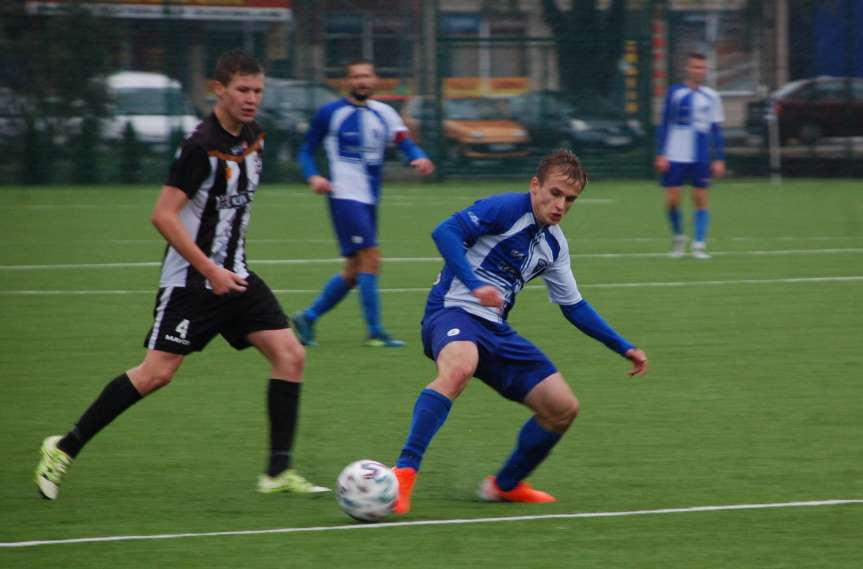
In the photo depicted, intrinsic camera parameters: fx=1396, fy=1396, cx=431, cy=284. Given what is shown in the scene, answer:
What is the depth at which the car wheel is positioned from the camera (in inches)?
1024

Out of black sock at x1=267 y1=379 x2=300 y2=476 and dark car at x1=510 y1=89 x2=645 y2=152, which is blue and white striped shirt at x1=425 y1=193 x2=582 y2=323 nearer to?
black sock at x1=267 y1=379 x2=300 y2=476

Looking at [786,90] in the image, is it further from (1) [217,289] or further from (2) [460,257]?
(1) [217,289]

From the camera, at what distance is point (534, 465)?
18.0 ft

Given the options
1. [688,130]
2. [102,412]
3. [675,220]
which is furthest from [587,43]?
[102,412]

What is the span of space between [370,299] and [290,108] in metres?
15.7

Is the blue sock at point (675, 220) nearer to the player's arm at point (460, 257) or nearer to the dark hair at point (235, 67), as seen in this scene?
the player's arm at point (460, 257)

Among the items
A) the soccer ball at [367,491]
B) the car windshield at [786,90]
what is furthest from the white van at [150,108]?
the soccer ball at [367,491]

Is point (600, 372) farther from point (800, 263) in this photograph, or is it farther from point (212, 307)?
point (800, 263)

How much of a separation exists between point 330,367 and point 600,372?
5.43ft

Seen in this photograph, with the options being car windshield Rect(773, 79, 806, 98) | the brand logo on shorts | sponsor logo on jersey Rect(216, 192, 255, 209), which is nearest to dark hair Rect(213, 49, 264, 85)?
sponsor logo on jersey Rect(216, 192, 255, 209)

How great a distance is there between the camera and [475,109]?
25.2 meters

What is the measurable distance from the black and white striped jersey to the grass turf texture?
0.93 meters

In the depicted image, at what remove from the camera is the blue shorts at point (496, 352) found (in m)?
5.36

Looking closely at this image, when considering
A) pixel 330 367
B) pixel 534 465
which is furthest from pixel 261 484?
pixel 330 367
